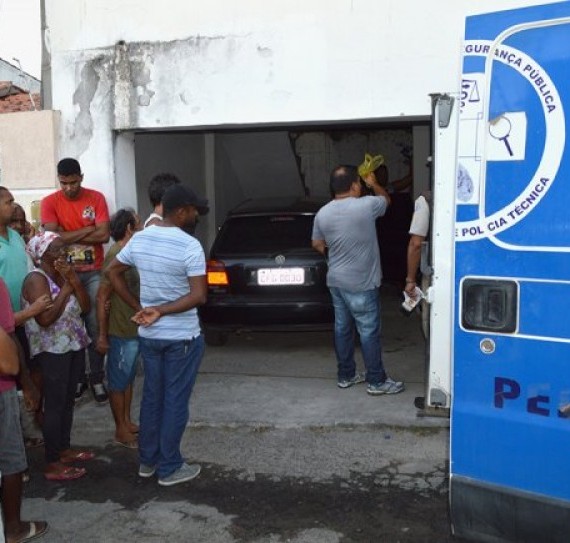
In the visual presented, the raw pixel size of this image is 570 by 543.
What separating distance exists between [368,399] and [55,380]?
2431mm

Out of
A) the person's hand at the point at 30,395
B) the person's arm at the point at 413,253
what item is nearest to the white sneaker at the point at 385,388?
the person's arm at the point at 413,253

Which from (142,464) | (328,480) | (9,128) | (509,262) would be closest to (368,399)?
(328,480)

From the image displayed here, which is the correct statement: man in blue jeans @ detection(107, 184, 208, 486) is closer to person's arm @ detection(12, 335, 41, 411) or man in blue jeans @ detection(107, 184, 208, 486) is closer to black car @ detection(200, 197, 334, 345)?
person's arm @ detection(12, 335, 41, 411)

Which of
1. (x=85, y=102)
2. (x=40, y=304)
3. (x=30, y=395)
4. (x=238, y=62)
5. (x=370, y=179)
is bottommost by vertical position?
(x=30, y=395)

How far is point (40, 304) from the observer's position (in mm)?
3895

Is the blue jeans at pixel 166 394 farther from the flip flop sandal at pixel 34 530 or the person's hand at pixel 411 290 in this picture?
the person's hand at pixel 411 290

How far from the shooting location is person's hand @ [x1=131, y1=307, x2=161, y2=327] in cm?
401

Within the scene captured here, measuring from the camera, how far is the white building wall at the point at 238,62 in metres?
5.41

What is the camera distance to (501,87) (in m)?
2.48

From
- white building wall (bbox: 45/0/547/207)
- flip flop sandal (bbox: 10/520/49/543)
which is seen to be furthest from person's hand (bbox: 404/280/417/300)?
flip flop sandal (bbox: 10/520/49/543)

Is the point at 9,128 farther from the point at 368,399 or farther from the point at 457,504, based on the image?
the point at 457,504

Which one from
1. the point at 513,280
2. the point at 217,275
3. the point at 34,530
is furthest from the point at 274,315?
the point at 513,280

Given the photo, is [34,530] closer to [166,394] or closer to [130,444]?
[166,394]

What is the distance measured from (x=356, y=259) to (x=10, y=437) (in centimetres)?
297
